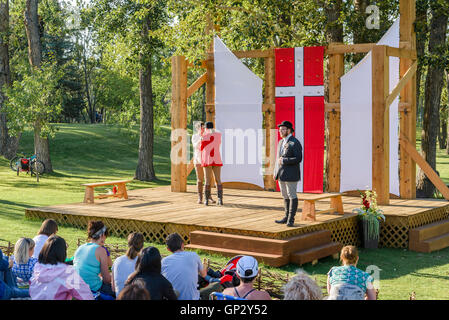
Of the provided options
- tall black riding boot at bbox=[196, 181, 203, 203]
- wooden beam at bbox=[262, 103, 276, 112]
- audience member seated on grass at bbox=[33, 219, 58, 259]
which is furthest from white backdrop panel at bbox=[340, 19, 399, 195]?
audience member seated on grass at bbox=[33, 219, 58, 259]

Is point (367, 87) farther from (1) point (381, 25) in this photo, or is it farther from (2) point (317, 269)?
(2) point (317, 269)

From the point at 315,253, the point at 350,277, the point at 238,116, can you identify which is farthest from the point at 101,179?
the point at 350,277

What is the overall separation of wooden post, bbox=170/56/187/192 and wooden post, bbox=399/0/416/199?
5368 mm

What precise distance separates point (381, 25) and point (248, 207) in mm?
8329

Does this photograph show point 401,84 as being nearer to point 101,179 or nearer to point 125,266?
point 125,266

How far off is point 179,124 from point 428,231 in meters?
6.68

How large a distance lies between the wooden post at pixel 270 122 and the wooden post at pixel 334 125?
4.89 ft

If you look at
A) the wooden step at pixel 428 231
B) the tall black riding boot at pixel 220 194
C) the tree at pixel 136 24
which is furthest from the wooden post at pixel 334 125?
the tree at pixel 136 24

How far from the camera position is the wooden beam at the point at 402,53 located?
13148 millimetres

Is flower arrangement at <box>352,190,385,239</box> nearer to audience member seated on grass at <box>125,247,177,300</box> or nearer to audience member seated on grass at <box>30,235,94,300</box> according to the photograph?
audience member seated on grass at <box>125,247,177,300</box>

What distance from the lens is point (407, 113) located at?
14133 millimetres

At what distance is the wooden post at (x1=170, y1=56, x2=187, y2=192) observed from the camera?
15.2m

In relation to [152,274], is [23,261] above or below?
below
